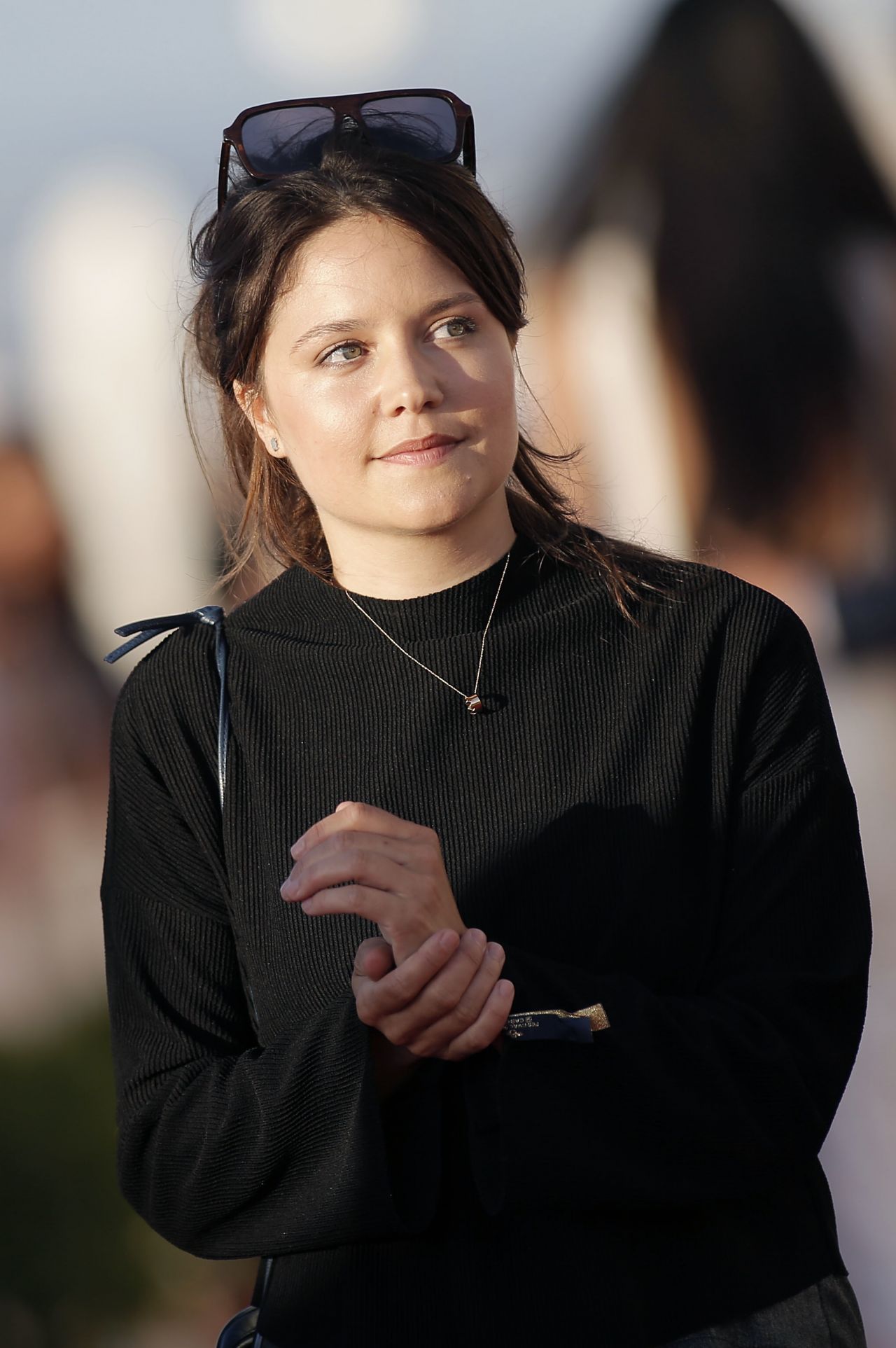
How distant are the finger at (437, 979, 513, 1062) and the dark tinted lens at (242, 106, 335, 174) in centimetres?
107

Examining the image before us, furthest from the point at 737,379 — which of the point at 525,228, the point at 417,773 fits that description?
the point at 417,773

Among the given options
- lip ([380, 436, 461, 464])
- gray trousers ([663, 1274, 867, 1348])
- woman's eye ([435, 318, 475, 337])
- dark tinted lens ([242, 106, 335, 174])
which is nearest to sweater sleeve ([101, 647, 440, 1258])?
gray trousers ([663, 1274, 867, 1348])

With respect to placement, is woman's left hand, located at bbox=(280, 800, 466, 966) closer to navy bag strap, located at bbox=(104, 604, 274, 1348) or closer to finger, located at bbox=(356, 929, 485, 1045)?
finger, located at bbox=(356, 929, 485, 1045)

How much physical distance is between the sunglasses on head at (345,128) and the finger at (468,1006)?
1033 mm

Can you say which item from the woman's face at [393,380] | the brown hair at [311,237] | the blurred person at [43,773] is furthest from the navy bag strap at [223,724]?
the blurred person at [43,773]

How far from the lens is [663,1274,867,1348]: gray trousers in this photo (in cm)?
154

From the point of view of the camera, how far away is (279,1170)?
1.61 m

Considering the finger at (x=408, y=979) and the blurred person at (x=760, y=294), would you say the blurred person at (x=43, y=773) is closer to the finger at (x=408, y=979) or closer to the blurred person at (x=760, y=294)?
the blurred person at (x=760, y=294)

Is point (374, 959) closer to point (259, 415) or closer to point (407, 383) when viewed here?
point (407, 383)

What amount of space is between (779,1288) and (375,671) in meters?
0.86

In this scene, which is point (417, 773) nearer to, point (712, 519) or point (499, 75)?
point (712, 519)

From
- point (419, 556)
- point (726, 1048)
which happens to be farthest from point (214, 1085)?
point (419, 556)

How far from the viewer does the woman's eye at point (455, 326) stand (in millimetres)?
1789

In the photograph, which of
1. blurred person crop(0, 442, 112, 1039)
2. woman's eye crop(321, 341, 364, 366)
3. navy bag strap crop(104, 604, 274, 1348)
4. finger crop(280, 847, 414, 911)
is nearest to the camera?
finger crop(280, 847, 414, 911)
